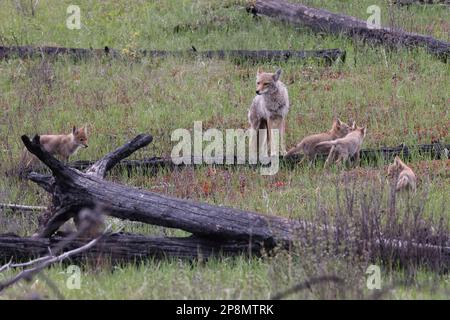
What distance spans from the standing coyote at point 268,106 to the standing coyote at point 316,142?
1.05 meters

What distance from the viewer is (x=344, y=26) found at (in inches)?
760

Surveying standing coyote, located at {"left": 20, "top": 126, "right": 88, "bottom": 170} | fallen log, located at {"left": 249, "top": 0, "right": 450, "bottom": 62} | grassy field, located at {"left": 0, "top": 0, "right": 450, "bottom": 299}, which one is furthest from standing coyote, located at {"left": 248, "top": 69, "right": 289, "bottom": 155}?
fallen log, located at {"left": 249, "top": 0, "right": 450, "bottom": 62}

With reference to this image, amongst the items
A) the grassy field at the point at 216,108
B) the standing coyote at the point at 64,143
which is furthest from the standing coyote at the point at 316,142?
the standing coyote at the point at 64,143

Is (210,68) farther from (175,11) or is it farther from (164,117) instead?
(175,11)

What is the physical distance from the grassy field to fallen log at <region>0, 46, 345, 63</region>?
21 centimetres

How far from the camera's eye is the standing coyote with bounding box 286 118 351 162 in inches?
547

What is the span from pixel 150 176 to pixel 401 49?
20.8ft

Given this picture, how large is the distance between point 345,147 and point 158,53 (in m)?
7.11

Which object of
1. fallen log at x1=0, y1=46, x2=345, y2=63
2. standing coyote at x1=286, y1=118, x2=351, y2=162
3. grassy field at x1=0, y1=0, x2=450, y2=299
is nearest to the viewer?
grassy field at x1=0, y1=0, x2=450, y2=299

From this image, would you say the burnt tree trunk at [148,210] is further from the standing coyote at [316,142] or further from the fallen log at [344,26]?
the fallen log at [344,26]

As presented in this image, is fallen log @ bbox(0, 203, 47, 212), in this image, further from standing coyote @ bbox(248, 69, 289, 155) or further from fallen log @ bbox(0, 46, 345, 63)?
fallen log @ bbox(0, 46, 345, 63)

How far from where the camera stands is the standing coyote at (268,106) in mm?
15203
